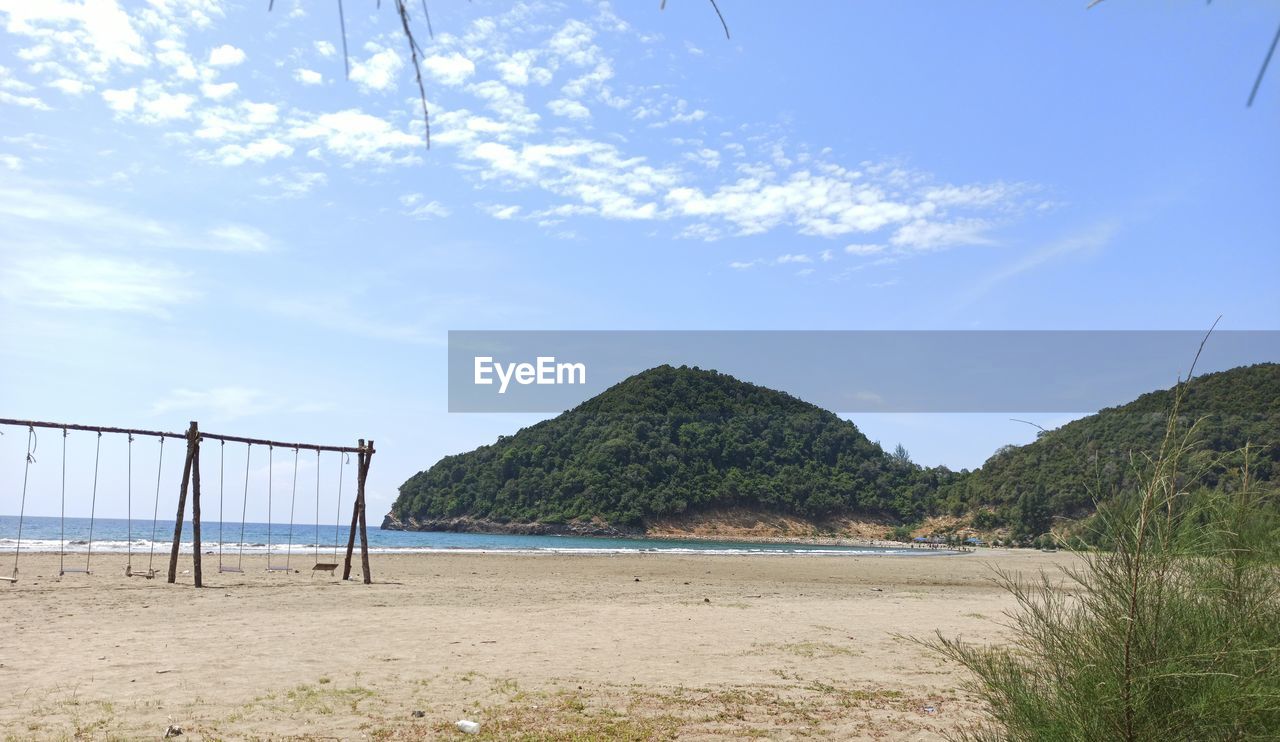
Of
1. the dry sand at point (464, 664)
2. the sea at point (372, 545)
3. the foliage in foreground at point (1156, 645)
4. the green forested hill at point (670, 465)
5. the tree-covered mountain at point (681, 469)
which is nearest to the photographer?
the foliage in foreground at point (1156, 645)

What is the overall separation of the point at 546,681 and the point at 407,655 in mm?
2032

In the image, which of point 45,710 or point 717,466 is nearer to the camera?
point 45,710

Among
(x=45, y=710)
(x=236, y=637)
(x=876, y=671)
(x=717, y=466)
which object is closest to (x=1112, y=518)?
(x=876, y=671)

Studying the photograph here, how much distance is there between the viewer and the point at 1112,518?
351 cm

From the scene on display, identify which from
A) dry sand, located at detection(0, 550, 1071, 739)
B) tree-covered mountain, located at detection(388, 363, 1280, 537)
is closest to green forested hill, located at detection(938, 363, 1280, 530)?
dry sand, located at detection(0, 550, 1071, 739)

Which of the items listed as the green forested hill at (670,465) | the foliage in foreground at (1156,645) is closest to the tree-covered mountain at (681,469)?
the green forested hill at (670,465)

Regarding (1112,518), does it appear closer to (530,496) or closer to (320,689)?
(320,689)

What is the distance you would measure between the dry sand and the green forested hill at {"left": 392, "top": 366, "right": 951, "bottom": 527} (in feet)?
266

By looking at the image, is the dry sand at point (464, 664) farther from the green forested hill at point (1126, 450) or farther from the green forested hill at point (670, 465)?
the green forested hill at point (670, 465)

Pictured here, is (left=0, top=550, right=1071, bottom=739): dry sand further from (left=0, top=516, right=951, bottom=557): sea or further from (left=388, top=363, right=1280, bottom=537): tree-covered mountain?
(left=388, top=363, right=1280, bottom=537): tree-covered mountain

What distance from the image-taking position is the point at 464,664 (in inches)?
347

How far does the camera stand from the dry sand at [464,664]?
21.3 feet

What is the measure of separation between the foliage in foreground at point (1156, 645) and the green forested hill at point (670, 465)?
92557mm

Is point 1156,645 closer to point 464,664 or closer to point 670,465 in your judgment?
point 464,664
